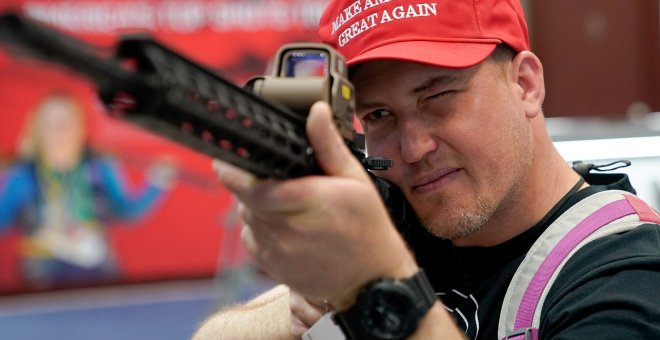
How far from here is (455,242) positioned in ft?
5.24

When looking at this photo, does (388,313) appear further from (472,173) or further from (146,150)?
(146,150)

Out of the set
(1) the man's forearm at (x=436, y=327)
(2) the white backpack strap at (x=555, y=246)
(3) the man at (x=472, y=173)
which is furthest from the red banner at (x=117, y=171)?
(1) the man's forearm at (x=436, y=327)

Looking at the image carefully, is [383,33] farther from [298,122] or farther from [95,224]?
[95,224]

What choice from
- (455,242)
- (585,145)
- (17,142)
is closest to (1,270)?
(17,142)

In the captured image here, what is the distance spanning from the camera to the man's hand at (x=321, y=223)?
2.82 feet

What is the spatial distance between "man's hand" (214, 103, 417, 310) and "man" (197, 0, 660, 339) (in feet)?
1.16

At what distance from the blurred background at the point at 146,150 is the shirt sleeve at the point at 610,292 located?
345 cm

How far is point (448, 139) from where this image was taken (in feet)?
4.80

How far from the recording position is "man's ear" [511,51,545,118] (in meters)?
1.59

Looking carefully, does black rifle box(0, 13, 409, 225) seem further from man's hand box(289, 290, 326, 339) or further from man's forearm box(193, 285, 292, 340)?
man's forearm box(193, 285, 292, 340)

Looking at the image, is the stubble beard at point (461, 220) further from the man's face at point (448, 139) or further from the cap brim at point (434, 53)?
the cap brim at point (434, 53)

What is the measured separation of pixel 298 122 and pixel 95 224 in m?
4.15

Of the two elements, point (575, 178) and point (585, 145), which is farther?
point (585, 145)

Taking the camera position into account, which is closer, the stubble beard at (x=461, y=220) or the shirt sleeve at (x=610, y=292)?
the shirt sleeve at (x=610, y=292)
